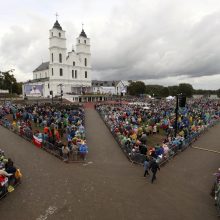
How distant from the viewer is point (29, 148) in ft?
50.5

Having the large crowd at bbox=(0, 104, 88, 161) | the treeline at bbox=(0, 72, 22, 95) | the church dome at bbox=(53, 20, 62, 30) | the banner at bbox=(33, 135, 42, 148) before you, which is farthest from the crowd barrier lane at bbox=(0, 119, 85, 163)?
the treeline at bbox=(0, 72, 22, 95)

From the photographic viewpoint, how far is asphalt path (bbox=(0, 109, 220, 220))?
311 inches

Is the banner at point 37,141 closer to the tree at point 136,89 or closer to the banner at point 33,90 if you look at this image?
the banner at point 33,90

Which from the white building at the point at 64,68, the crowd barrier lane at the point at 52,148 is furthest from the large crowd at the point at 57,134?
the white building at the point at 64,68

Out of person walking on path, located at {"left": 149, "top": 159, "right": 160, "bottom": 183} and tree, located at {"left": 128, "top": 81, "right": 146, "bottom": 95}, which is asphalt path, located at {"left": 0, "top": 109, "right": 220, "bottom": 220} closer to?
person walking on path, located at {"left": 149, "top": 159, "right": 160, "bottom": 183}

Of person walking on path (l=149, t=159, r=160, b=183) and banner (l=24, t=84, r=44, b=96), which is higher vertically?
banner (l=24, t=84, r=44, b=96)

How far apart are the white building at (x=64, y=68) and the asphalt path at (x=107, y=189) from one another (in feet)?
164

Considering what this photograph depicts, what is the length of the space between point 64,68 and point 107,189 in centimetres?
6301

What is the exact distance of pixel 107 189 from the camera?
380 inches

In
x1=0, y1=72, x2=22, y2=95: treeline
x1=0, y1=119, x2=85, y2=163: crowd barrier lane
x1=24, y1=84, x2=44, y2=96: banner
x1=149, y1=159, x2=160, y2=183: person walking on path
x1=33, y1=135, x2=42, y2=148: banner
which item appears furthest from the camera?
x1=0, y1=72, x2=22, y2=95: treeline

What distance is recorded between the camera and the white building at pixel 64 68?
6594cm

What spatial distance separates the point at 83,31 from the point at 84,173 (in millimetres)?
70987

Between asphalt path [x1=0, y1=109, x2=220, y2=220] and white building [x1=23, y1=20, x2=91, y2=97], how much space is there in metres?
50.0

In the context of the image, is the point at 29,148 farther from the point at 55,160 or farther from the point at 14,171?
the point at 14,171
